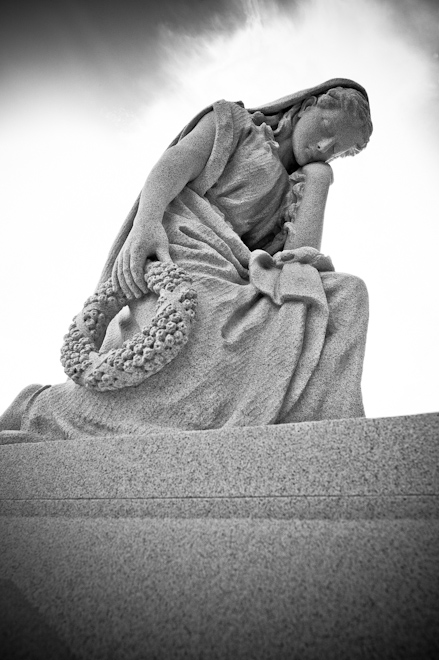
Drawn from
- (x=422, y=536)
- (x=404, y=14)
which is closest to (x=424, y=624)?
(x=422, y=536)

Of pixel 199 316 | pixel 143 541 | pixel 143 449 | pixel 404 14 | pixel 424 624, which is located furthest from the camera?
pixel 404 14

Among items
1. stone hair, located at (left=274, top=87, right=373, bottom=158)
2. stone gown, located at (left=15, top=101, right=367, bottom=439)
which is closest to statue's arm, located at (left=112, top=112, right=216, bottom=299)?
stone gown, located at (left=15, top=101, right=367, bottom=439)

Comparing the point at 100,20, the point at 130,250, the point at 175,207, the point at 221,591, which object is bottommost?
the point at 221,591

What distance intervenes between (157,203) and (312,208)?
3.07 ft

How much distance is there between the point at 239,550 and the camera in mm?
1149

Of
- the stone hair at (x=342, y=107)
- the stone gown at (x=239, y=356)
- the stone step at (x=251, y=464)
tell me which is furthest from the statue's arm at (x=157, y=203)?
the stone step at (x=251, y=464)

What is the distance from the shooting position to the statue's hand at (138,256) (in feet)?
6.98

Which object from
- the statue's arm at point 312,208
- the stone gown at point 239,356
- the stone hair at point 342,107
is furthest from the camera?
the stone hair at point 342,107

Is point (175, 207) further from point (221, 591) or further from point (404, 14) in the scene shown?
point (404, 14)

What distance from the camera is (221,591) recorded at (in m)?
1.06

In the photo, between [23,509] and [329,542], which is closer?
[329,542]

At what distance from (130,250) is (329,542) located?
157cm

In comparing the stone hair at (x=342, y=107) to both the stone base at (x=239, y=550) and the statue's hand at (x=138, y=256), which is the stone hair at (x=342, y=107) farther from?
the stone base at (x=239, y=550)

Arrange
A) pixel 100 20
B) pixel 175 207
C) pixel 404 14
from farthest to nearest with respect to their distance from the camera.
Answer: pixel 100 20
pixel 404 14
pixel 175 207
